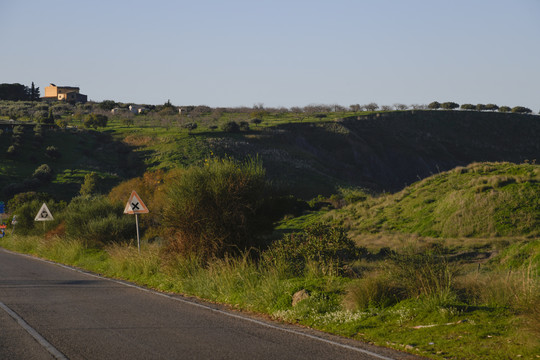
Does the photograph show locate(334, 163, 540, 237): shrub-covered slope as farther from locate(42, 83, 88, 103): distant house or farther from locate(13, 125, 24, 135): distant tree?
locate(42, 83, 88, 103): distant house

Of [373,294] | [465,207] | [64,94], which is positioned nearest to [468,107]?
[64,94]

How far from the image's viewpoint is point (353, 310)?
1006cm

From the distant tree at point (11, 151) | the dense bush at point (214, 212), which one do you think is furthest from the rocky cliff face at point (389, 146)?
the dense bush at point (214, 212)

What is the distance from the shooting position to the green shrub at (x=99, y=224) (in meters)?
25.9

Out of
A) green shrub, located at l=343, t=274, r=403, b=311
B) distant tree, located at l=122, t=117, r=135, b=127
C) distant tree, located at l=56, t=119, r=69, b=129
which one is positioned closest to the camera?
green shrub, located at l=343, t=274, r=403, b=311

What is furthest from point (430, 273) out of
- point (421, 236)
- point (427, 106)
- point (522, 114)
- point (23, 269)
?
point (427, 106)

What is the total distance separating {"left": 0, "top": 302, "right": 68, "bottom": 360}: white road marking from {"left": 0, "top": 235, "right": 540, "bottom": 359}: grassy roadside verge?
4.18 meters

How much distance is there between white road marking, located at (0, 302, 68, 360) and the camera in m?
7.62

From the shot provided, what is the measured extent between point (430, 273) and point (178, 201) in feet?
28.2

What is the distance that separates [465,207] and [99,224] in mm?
19867

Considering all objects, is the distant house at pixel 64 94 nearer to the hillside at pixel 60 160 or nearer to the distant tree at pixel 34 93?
the distant tree at pixel 34 93

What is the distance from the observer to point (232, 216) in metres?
16.2

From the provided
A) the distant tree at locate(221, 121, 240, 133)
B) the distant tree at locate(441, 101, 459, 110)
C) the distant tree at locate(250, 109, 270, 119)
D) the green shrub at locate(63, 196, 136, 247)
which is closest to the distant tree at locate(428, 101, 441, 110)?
the distant tree at locate(441, 101, 459, 110)

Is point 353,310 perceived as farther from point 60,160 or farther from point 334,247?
point 60,160
